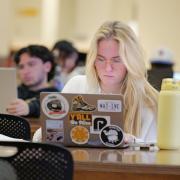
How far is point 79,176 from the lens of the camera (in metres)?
1.65

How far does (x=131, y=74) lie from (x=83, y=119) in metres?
0.44

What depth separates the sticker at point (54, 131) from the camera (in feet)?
5.96

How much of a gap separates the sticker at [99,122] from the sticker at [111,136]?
14mm

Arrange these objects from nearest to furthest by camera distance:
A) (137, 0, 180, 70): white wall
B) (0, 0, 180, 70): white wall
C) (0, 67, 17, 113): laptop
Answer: (0, 67, 17, 113): laptop → (137, 0, 180, 70): white wall → (0, 0, 180, 70): white wall

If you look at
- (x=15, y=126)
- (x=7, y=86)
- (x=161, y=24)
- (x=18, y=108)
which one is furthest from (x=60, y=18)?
(x=15, y=126)

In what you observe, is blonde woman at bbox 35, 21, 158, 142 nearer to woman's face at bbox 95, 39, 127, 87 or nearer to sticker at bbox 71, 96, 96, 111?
woman's face at bbox 95, 39, 127, 87

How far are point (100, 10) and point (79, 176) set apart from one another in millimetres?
7272

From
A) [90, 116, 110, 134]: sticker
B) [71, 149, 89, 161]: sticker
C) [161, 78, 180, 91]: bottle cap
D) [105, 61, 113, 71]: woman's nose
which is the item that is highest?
[105, 61, 113, 71]: woman's nose

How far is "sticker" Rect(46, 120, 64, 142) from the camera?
1.82 m

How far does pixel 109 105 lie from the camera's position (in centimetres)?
178

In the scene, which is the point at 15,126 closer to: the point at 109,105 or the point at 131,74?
the point at 109,105

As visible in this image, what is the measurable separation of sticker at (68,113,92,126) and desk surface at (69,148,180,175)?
4.6 inches

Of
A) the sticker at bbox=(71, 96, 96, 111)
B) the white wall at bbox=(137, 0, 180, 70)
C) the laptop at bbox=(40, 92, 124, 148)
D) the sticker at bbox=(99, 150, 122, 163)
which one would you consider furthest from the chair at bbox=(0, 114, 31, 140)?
the white wall at bbox=(137, 0, 180, 70)

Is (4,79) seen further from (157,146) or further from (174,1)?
(174,1)
